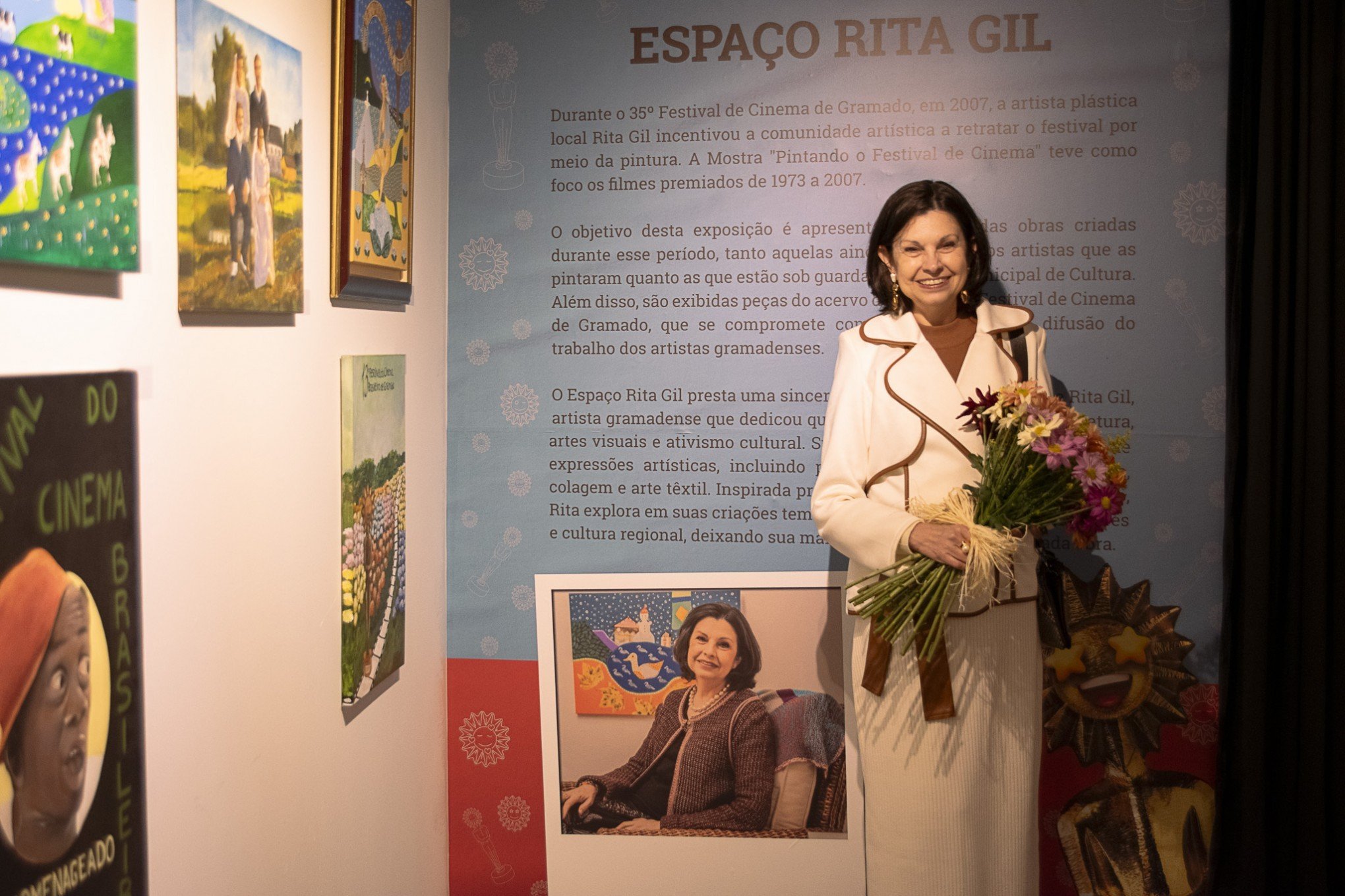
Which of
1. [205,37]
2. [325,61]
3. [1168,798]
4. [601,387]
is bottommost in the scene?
[1168,798]

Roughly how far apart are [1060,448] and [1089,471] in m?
0.08

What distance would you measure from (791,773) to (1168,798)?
3.35 feet

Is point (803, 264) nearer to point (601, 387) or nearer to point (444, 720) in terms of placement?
point (601, 387)

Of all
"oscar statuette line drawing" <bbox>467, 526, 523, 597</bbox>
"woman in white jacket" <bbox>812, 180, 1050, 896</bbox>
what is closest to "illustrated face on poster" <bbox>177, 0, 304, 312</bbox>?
"oscar statuette line drawing" <bbox>467, 526, 523, 597</bbox>

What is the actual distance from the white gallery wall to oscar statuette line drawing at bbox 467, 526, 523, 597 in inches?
11.4

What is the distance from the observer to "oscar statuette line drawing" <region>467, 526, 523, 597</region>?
3102 mm

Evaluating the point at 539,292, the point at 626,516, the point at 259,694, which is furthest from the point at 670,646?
the point at 259,694

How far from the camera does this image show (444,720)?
3.15m

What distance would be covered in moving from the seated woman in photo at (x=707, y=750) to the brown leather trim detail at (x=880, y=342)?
91cm

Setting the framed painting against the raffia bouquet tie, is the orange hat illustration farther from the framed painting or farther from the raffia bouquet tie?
the raffia bouquet tie

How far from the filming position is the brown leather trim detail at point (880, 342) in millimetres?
2529

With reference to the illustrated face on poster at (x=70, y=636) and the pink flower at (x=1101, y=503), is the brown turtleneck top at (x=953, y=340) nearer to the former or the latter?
the pink flower at (x=1101, y=503)

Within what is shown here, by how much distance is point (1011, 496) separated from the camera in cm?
226

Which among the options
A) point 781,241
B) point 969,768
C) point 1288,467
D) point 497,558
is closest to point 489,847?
point 497,558
